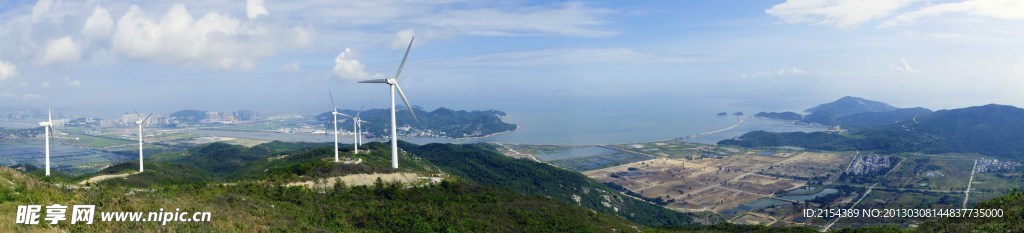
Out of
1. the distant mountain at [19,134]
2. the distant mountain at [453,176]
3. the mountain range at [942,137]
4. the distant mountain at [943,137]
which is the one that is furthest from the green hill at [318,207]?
the distant mountain at [19,134]

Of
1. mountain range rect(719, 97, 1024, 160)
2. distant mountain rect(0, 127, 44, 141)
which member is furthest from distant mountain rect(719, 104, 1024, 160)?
distant mountain rect(0, 127, 44, 141)

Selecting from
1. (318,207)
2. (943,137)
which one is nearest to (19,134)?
(318,207)

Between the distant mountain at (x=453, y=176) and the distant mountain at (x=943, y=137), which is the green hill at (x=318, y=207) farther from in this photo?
the distant mountain at (x=943, y=137)

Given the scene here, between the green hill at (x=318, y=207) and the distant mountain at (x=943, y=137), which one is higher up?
the green hill at (x=318, y=207)

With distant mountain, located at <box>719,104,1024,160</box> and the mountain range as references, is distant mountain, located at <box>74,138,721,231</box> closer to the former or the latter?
distant mountain, located at <box>719,104,1024,160</box>

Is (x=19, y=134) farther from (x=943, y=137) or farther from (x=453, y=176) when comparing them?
(x=943, y=137)

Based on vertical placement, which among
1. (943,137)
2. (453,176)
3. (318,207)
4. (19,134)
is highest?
(318,207)

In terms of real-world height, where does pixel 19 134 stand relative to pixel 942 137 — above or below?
above

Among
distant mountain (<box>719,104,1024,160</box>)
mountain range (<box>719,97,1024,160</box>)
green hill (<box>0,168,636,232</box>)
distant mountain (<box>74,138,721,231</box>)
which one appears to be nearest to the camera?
green hill (<box>0,168,636,232</box>)
